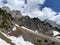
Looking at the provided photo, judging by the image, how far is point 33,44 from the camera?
293 ft

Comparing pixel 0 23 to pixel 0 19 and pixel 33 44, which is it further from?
pixel 33 44

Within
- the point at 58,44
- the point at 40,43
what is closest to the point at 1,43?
the point at 40,43

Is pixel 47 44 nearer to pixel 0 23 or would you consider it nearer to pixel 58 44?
pixel 58 44

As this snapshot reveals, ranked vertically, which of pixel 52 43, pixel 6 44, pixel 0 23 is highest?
pixel 0 23

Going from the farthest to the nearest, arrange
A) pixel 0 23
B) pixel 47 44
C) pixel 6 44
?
1. pixel 0 23
2. pixel 47 44
3. pixel 6 44

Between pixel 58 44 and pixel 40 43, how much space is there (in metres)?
10.6

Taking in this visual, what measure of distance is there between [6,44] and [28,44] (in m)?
23.5

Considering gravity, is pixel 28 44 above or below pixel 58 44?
below

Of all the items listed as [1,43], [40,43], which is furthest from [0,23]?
[1,43]

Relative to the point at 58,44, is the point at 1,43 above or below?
below

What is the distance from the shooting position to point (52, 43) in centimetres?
9994

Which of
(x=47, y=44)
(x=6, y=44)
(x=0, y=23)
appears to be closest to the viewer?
(x=6, y=44)

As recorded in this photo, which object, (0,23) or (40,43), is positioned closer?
(40,43)

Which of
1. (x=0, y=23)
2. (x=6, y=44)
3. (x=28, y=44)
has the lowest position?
(x=6, y=44)
